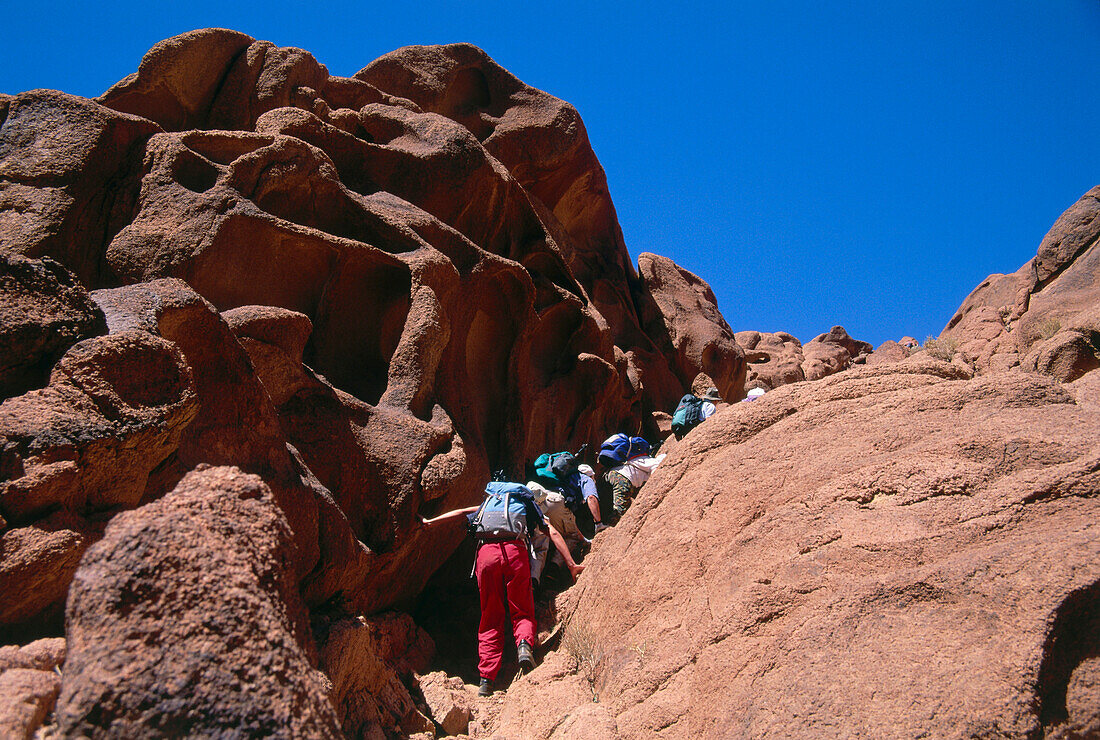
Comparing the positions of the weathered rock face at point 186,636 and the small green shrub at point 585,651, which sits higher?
the weathered rock face at point 186,636

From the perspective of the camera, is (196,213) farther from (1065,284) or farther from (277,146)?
(1065,284)

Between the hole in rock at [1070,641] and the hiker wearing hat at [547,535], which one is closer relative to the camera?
the hole in rock at [1070,641]

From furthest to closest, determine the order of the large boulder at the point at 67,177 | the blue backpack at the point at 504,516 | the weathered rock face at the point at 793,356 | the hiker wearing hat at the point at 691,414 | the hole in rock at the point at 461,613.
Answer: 1. the weathered rock face at the point at 793,356
2. the hiker wearing hat at the point at 691,414
3. the hole in rock at the point at 461,613
4. the blue backpack at the point at 504,516
5. the large boulder at the point at 67,177

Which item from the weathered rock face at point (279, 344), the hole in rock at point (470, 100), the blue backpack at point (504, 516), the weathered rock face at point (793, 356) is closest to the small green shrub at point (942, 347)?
the weathered rock face at point (793, 356)

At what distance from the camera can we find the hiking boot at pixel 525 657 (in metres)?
4.69

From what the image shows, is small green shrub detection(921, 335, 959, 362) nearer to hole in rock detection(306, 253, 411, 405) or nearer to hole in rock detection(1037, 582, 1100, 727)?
hole in rock detection(306, 253, 411, 405)

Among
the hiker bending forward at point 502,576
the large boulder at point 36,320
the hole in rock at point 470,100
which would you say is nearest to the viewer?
the large boulder at point 36,320

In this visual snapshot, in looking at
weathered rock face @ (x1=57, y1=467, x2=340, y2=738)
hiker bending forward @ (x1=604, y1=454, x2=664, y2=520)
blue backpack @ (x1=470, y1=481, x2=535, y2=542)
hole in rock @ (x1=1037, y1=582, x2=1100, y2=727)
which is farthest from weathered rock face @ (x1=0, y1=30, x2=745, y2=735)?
hole in rock @ (x1=1037, y1=582, x2=1100, y2=727)

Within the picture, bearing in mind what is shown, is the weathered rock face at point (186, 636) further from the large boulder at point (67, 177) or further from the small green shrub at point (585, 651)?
the large boulder at point (67, 177)

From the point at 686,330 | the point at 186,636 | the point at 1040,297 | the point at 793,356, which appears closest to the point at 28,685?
the point at 186,636

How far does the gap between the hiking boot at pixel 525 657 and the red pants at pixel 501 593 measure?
7 cm

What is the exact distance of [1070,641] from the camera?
247 centimetres

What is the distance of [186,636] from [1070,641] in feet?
9.00

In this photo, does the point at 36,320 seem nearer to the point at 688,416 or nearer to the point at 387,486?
the point at 387,486
